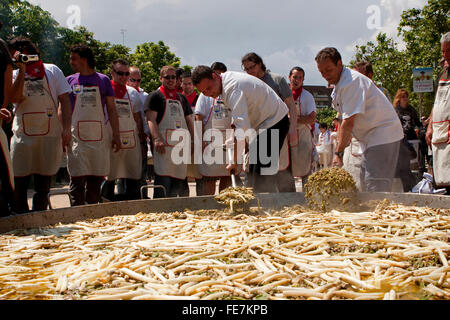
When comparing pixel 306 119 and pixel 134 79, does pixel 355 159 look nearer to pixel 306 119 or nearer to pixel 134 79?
pixel 306 119

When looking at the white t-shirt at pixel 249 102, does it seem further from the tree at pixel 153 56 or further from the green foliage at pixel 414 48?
the tree at pixel 153 56

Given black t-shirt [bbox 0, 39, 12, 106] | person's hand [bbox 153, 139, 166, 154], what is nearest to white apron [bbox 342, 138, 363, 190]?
person's hand [bbox 153, 139, 166, 154]

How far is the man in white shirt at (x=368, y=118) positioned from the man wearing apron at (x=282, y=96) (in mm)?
993

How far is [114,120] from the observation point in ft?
19.3

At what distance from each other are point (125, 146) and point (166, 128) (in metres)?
0.63

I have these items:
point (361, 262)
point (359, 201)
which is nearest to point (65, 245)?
point (361, 262)

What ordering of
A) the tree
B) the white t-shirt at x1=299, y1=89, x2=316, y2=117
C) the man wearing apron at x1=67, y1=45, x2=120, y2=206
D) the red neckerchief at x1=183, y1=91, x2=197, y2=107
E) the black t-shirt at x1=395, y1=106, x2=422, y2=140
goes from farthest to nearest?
1. the tree
2. the black t-shirt at x1=395, y1=106, x2=422, y2=140
3. the red neckerchief at x1=183, y1=91, x2=197, y2=107
4. the white t-shirt at x1=299, y1=89, x2=316, y2=117
5. the man wearing apron at x1=67, y1=45, x2=120, y2=206

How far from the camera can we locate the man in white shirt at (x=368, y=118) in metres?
4.75

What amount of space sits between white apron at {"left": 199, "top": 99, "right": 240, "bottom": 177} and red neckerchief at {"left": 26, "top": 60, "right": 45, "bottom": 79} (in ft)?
7.41

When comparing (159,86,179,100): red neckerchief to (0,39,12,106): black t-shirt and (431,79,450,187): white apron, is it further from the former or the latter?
(431,79,450,187): white apron

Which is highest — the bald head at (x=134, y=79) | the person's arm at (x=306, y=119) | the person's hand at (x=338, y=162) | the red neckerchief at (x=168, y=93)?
the bald head at (x=134, y=79)

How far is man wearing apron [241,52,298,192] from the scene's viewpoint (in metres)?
5.78

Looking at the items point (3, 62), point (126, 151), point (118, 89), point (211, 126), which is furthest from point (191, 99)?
point (3, 62)

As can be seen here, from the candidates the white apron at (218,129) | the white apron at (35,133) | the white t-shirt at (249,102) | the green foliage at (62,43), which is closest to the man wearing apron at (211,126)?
the white apron at (218,129)
